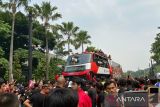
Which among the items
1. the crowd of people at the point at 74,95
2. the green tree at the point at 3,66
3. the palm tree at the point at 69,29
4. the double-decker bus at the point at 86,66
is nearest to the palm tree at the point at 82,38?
the palm tree at the point at 69,29

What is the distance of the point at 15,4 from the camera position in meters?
45.9

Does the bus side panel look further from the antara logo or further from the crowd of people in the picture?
the antara logo

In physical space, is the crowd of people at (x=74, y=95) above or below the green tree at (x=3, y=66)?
below

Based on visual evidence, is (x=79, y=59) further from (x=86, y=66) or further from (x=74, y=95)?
Answer: (x=74, y=95)

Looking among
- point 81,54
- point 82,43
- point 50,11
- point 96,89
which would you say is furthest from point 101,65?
point 82,43

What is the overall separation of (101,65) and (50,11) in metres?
25.6

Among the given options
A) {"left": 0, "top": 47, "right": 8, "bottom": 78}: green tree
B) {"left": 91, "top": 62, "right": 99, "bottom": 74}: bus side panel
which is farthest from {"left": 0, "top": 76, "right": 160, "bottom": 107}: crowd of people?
{"left": 0, "top": 47, "right": 8, "bottom": 78}: green tree

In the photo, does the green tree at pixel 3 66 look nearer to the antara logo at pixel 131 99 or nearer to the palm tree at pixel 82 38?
the palm tree at pixel 82 38

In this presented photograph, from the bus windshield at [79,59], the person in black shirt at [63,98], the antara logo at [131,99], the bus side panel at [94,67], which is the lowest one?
the antara logo at [131,99]

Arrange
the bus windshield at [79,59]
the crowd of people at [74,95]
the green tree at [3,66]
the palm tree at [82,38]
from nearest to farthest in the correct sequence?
the crowd of people at [74,95]
the bus windshield at [79,59]
the green tree at [3,66]
the palm tree at [82,38]

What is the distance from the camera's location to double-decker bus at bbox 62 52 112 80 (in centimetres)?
3222

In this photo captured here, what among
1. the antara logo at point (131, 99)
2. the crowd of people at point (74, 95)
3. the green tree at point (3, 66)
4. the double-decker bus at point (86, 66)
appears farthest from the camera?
the green tree at point (3, 66)

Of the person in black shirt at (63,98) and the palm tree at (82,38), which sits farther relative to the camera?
the palm tree at (82,38)

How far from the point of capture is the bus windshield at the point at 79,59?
32.8 meters
